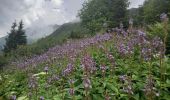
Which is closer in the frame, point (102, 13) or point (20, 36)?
point (102, 13)

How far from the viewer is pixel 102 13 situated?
4469 cm

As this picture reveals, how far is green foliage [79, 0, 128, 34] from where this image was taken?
3879 cm

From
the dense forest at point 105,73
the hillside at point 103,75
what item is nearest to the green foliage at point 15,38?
the dense forest at point 105,73

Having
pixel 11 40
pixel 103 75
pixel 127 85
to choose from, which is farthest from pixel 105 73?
pixel 11 40

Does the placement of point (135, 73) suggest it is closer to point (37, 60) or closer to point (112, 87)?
point (112, 87)

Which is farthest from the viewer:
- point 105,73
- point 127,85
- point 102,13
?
point 102,13

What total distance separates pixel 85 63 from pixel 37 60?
6.16m

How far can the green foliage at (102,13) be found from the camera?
38.8 m

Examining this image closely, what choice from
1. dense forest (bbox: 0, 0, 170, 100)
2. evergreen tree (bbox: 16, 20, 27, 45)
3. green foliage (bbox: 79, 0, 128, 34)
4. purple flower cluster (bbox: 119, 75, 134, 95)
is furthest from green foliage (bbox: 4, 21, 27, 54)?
purple flower cluster (bbox: 119, 75, 134, 95)

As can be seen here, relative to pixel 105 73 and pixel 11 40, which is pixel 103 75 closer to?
pixel 105 73

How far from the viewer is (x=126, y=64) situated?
789 cm

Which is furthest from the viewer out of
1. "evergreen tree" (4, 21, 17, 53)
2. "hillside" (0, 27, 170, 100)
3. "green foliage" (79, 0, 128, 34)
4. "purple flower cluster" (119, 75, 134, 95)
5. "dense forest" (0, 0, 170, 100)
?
"evergreen tree" (4, 21, 17, 53)

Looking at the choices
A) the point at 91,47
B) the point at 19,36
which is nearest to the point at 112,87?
the point at 91,47

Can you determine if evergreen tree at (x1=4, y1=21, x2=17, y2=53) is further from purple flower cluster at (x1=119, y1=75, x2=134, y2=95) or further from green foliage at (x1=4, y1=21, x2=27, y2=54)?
purple flower cluster at (x1=119, y1=75, x2=134, y2=95)
